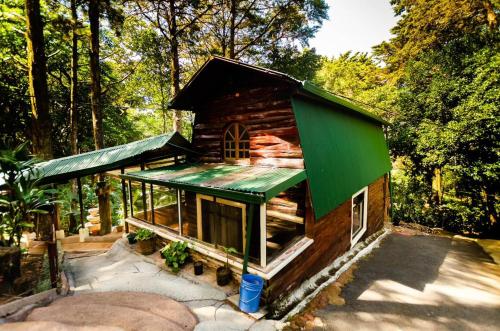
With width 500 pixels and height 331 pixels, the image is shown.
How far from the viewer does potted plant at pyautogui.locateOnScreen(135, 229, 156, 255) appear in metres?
7.23

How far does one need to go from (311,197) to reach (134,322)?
433cm

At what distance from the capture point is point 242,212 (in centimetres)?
657

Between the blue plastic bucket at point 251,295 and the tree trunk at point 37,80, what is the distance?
699 centimetres

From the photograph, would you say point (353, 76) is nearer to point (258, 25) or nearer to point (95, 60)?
point (258, 25)

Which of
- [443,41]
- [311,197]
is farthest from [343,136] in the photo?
[443,41]

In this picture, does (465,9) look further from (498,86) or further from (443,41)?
(498,86)

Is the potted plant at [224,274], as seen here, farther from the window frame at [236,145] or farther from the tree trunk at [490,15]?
the tree trunk at [490,15]

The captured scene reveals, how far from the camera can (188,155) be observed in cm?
874

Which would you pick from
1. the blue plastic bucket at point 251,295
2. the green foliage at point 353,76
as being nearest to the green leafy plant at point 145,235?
the blue plastic bucket at point 251,295

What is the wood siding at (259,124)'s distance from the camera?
616cm

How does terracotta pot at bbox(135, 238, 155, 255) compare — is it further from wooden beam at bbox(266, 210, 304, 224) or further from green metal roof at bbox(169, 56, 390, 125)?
green metal roof at bbox(169, 56, 390, 125)

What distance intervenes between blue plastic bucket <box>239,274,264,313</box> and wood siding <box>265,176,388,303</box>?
1.12ft

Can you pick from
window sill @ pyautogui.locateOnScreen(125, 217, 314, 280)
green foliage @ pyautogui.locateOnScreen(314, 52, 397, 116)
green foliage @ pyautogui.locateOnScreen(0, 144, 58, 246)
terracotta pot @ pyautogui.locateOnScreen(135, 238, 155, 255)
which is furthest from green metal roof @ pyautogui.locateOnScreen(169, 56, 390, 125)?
green foliage @ pyautogui.locateOnScreen(314, 52, 397, 116)

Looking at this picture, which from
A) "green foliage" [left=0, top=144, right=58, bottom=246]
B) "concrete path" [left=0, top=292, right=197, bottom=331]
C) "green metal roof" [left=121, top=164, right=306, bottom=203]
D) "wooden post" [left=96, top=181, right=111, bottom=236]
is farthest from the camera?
"wooden post" [left=96, top=181, right=111, bottom=236]
